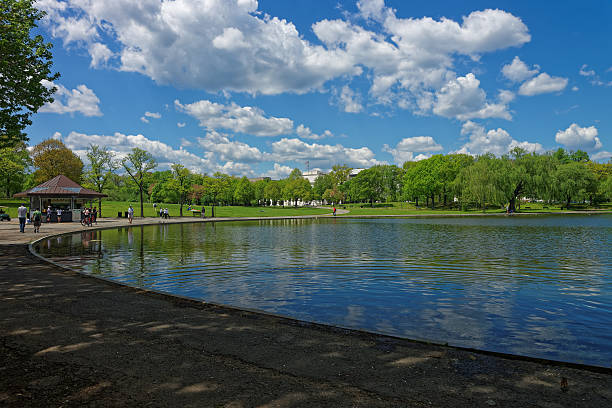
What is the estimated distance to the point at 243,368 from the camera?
4.54 m

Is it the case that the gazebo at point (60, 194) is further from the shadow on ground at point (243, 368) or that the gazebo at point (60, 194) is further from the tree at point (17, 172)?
the shadow on ground at point (243, 368)

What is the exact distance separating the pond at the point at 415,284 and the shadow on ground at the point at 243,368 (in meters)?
1.70

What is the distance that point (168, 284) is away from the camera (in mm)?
11078

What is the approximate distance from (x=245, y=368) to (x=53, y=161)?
276 feet

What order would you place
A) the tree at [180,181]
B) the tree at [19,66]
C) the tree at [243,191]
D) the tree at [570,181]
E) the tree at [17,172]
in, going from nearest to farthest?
the tree at [19,66] < the tree at [180,181] < the tree at [17,172] < the tree at [570,181] < the tree at [243,191]

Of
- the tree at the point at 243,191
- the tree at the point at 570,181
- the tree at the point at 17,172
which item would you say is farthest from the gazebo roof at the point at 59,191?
the tree at the point at 243,191

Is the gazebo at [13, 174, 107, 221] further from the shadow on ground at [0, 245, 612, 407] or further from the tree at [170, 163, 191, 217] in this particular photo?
the shadow on ground at [0, 245, 612, 407]

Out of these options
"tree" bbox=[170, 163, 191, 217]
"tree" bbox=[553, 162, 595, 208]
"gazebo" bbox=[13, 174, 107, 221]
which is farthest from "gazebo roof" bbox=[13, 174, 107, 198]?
"tree" bbox=[553, 162, 595, 208]

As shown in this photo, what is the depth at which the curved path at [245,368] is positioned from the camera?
381 cm

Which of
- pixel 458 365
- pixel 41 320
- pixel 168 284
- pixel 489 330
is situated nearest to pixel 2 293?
pixel 41 320

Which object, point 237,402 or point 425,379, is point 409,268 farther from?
point 237,402

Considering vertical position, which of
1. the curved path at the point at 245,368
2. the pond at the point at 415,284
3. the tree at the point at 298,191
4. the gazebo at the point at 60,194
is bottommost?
the pond at the point at 415,284

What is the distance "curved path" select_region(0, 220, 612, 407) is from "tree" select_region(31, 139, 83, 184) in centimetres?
7882

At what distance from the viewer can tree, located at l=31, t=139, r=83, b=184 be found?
235 feet
